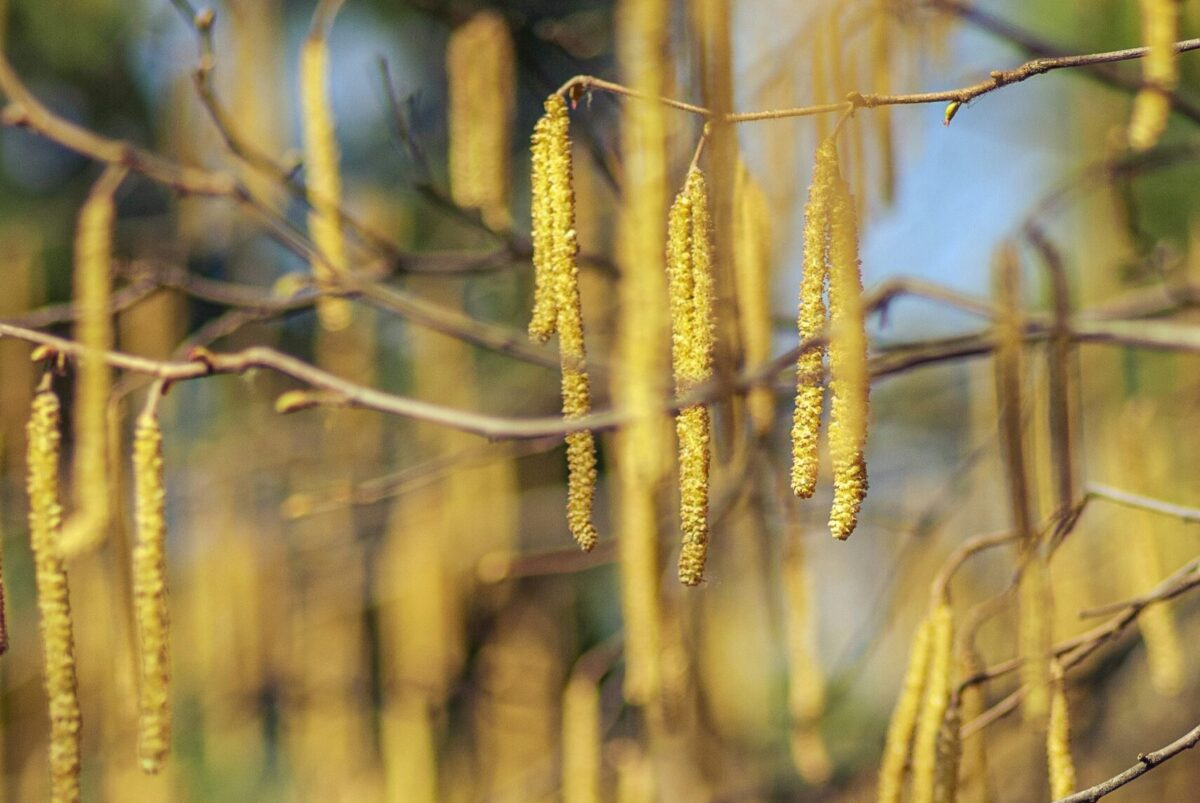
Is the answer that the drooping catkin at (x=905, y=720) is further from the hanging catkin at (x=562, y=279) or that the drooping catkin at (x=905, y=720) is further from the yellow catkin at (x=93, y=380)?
the yellow catkin at (x=93, y=380)

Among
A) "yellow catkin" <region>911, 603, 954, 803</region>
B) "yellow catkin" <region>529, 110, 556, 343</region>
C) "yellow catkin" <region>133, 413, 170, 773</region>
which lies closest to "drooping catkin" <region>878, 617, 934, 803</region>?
A: "yellow catkin" <region>911, 603, 954, 803</region>

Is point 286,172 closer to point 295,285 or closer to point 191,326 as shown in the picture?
point 295,285

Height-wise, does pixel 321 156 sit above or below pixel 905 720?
above

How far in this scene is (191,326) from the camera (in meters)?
3.55

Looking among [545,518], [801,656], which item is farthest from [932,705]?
[545,518]

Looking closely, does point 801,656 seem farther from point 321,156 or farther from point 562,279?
point 321,156

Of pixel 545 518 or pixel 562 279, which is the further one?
pixel 545 518

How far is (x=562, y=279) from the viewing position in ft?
2.00

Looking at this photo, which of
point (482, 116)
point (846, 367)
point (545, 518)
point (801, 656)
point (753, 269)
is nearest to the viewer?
point (846, 367)

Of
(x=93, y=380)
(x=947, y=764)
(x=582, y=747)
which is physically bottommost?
(x=582, y=747)

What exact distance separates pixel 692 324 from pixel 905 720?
0.92 ft

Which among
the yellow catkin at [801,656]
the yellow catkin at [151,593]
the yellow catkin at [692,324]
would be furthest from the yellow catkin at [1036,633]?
the yellow catkin at [151,593]

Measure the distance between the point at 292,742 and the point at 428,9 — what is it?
1.43m

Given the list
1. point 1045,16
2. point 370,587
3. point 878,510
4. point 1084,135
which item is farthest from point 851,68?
point 1045,16
